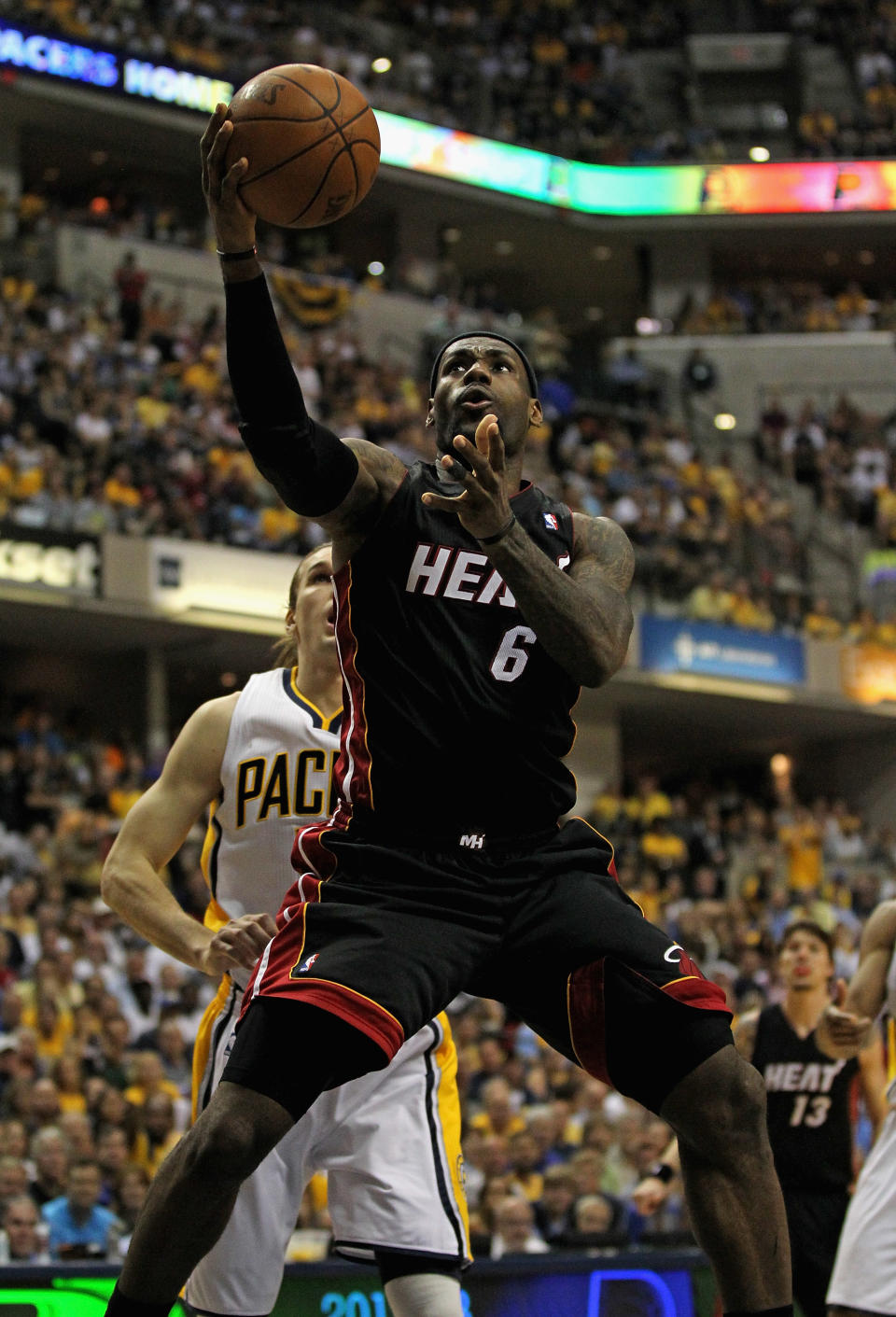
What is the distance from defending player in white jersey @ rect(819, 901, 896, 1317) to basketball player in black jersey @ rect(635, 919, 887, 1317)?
785 mm

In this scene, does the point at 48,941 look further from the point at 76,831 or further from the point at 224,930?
the point at 224,930

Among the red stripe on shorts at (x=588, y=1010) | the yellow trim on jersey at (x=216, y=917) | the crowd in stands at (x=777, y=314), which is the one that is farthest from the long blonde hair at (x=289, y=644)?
the crowd in stands at (x=777, y=314)

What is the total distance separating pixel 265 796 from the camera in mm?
4844

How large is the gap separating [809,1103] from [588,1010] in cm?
317

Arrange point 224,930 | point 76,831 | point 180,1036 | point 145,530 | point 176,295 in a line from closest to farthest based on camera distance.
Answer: point 224,930 < point 180,1036 < point 76,831 < point 145,530 < point 176,295

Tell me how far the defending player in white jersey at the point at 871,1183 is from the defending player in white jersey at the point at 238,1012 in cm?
126

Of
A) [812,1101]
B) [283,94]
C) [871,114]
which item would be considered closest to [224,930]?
[283,94]

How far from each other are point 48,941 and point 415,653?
937 centimetres

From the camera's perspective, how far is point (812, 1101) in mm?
6484

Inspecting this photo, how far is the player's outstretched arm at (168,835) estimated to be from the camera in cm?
468

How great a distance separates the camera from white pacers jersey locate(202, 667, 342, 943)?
4.81 metres

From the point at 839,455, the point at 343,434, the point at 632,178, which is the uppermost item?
the point at 632,178

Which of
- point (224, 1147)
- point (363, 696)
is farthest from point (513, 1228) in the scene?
point (224, 1147)

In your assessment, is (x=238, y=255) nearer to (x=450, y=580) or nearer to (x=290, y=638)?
(x=450, y=580)
